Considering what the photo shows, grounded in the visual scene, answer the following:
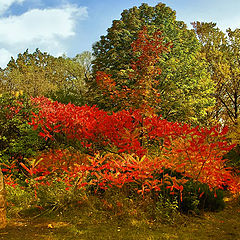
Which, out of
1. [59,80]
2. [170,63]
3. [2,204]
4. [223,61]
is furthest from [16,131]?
[59,80]

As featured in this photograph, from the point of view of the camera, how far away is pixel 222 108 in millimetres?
17984

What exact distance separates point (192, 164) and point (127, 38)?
11493 mm

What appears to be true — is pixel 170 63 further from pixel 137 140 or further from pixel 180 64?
pixel 137 140

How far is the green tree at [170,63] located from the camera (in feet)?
42.3

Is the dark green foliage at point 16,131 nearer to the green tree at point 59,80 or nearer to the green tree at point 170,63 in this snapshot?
the green tree at point 170,63

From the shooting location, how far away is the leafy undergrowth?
3.75m

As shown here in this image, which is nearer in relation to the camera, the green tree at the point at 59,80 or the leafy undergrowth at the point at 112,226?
the leafy undergrowth at the point at 112,226

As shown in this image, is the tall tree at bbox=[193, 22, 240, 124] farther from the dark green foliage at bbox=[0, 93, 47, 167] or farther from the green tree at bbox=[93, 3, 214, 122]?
the dark green foliage at bbox=[0, 93, 47, 167]

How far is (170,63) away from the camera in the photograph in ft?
41.7

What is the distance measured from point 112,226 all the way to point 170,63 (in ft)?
34.4

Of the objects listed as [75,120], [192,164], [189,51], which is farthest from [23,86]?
[192,164]

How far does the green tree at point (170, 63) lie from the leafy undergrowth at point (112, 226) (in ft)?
26.0

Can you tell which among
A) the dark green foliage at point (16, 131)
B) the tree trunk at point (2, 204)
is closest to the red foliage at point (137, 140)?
the tree trunk at point (2, 204)

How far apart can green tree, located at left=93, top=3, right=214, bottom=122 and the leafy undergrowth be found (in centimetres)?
794
